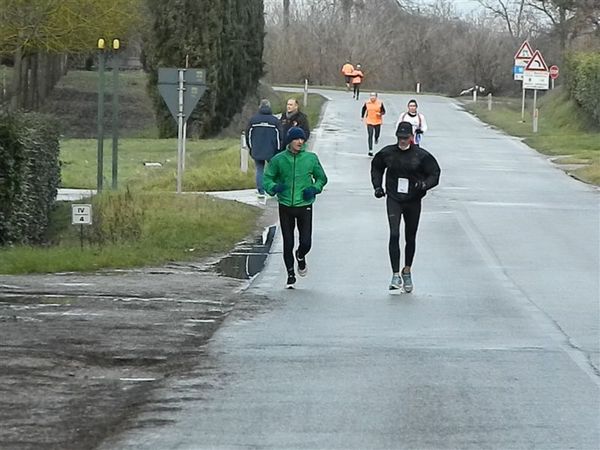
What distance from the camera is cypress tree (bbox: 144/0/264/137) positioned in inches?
1823

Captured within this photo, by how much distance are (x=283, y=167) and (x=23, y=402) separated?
6.66m

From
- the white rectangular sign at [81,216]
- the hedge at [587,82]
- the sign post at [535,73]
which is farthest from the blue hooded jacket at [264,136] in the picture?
the hedge at [587,82]

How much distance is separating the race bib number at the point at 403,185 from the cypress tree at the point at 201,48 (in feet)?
104

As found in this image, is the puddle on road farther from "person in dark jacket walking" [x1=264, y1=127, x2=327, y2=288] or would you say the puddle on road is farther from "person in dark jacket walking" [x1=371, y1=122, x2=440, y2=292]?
"person in dark jacket walking" [x1=371, y1=122, x2=440, y2=292]

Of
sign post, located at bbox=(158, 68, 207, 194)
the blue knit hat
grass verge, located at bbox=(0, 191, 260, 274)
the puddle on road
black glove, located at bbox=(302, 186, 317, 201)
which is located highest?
sign post, located at bbox=(158, 68, 207, 194)

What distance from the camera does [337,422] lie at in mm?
7965

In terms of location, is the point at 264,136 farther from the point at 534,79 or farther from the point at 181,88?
the point at 534,79

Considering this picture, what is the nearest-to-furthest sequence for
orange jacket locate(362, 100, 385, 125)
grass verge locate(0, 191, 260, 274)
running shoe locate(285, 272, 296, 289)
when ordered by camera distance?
running shoe locate(285, 272, 296, 289)
grass verge locate(0, 191, 260, 274)
orange jacket locate(362, 100, 385, 125)

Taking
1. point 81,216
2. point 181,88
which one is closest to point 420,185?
point 81,216

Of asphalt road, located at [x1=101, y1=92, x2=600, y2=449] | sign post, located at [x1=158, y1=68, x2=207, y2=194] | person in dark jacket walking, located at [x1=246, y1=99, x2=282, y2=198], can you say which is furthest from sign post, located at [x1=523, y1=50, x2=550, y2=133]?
sign post, located at [x1=158, y1=68, x2=207, y2=194]

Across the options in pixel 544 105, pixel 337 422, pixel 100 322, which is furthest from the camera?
pixel 544 105

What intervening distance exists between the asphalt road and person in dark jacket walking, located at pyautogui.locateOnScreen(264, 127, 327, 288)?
633 mm

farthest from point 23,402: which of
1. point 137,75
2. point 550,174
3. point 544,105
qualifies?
point 137,75

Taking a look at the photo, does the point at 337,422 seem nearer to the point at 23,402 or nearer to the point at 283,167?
the point at 23,402
